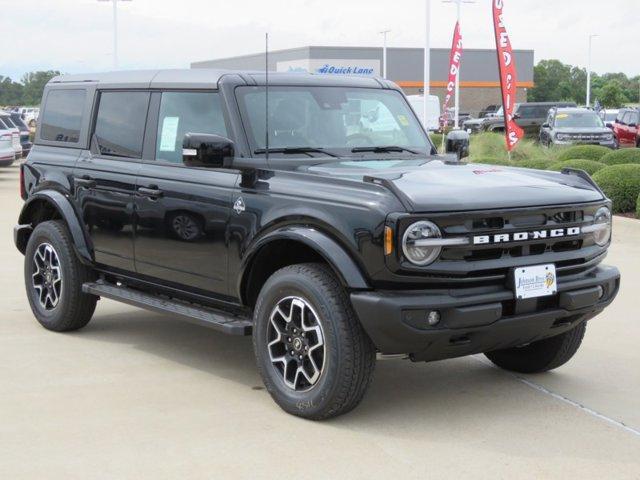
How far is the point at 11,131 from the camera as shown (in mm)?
25156

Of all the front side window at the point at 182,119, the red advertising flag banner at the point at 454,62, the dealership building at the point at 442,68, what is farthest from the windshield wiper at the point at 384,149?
the dealership building at the point at 442,68

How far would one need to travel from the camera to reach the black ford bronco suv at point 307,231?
194 inches

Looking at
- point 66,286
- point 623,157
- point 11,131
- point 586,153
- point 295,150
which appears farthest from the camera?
point 11,131

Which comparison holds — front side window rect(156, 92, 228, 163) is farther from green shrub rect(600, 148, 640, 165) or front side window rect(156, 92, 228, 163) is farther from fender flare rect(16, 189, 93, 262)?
green shrub rect(600, 148, 640, 165)

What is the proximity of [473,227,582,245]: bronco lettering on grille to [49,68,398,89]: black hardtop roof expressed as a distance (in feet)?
6.29

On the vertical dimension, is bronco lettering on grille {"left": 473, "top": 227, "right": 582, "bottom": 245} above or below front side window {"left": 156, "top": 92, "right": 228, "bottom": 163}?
below

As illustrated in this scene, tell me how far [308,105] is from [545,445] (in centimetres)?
261

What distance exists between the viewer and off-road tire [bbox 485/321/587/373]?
6051 mm

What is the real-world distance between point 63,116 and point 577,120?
2599 centimetres

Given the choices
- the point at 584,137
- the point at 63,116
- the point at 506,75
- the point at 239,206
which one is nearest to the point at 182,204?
the point at 239,206

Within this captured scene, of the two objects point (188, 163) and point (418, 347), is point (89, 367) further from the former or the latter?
point (418, 347)

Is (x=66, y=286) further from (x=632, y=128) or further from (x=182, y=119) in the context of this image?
(x=632, y=128)

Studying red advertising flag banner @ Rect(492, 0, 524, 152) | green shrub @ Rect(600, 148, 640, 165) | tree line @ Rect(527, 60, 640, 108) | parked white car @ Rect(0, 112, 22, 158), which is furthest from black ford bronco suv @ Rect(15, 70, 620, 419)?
tree line @ Rect(527, 60, 640, 108)

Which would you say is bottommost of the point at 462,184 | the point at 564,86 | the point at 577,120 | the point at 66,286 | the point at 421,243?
the point at 66,286
